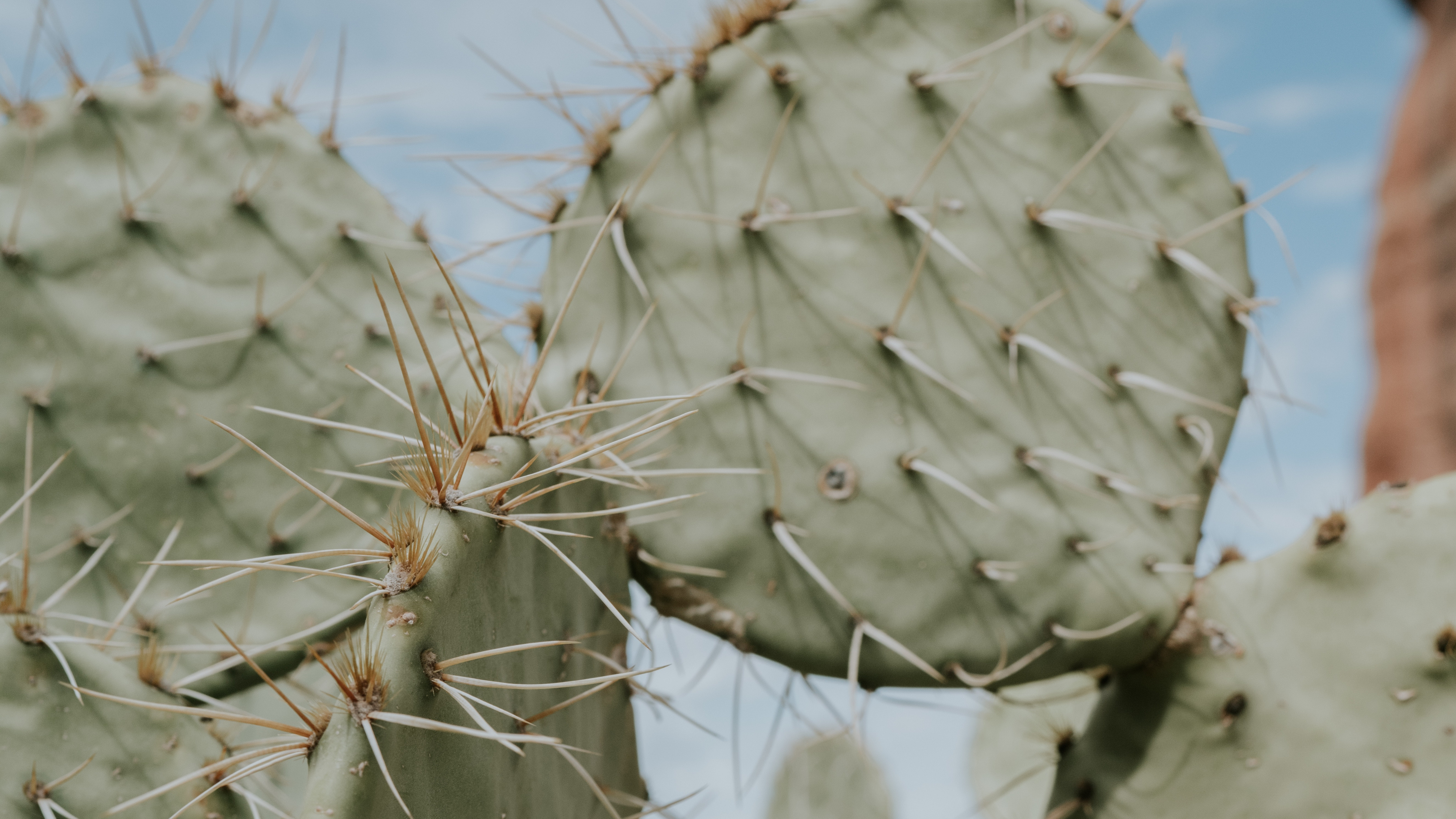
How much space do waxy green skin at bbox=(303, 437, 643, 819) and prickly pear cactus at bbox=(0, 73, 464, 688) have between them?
0.37 metres

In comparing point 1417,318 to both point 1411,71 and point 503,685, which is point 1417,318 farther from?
point 503,685

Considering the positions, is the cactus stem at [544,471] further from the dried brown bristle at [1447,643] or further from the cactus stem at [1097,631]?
the dried brown bristle at [1447,643]

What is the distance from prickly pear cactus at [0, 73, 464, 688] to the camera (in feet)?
3.53

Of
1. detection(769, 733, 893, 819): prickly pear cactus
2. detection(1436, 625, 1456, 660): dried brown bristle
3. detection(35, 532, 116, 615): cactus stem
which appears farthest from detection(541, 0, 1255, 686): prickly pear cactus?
detection(769, 733, 893, 819): prickly pear cactus

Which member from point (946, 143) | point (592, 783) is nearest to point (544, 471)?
point (592, 783)

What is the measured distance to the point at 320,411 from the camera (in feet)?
3.60

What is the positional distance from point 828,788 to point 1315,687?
2429 millimetres

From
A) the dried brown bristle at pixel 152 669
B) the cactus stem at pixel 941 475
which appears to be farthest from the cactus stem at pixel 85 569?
the cactus stem at pixel 941 475

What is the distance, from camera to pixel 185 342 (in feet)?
3.61

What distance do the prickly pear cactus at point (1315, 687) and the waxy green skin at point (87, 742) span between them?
866 mm

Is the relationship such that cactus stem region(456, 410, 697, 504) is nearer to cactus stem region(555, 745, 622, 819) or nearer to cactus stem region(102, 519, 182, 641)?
cactus stem region(555, 745, 622, 819)

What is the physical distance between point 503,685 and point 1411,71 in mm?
8364

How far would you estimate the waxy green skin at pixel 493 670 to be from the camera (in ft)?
1.78

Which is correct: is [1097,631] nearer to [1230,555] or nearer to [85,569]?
[1230,555]
